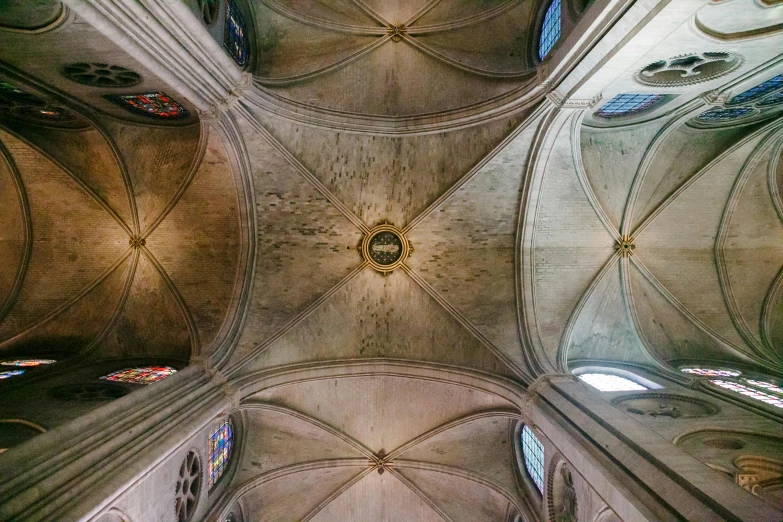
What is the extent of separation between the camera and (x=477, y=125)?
12.5 meters

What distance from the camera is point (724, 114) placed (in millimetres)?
11281

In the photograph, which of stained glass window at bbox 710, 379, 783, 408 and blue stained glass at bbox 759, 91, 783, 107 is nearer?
stained glass window at bbox 710, 379, 783, 408

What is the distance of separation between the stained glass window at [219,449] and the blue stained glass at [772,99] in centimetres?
1668

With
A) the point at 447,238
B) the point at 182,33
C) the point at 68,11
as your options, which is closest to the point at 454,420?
the point at 447,238

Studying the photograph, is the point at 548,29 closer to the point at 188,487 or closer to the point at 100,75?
the point at 100,75

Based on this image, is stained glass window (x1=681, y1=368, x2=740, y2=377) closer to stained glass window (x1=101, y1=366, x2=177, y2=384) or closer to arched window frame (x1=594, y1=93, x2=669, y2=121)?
arched window frame (x1=594, y1=93, x2=669, y2=121)

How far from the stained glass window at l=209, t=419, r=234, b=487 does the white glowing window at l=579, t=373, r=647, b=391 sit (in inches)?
425

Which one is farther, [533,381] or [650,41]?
[533,381]

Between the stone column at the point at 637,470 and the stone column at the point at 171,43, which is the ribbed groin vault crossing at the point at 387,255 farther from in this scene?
the stone column at the point at 637,470

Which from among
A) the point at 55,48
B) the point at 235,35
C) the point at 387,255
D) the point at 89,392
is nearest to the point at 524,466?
the point at 387,255

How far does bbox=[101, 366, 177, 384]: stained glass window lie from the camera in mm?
11964

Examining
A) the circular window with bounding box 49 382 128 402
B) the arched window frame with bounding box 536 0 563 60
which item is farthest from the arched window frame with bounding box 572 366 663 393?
the circular window with bounding box 49 382 128 402

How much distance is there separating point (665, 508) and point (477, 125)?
1001 centimetres

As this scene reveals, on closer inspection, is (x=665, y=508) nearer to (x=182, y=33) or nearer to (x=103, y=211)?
(x=182, y=33)
